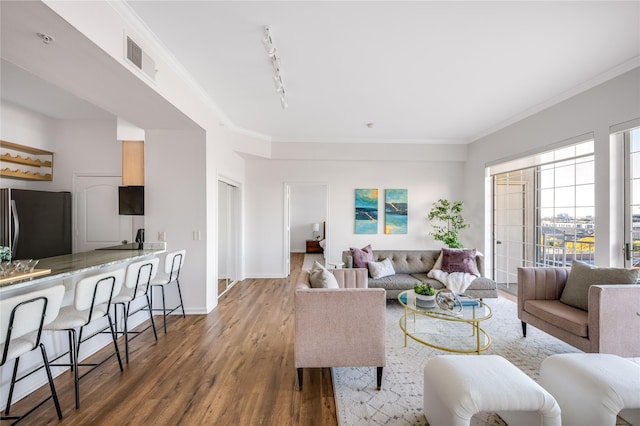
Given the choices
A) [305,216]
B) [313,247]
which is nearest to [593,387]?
[313,247]

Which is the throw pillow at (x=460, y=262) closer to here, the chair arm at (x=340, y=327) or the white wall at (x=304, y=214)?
the chair arm at (x=340, y=327)

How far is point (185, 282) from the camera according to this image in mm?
3637

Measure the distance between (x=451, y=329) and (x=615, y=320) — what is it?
1.26m

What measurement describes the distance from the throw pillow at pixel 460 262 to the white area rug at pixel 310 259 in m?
3.92

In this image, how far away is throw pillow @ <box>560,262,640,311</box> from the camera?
8.01 feet

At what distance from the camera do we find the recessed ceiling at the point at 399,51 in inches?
80.2

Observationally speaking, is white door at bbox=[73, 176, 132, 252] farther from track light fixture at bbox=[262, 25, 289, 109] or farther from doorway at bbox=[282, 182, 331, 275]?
doorway at bbox=[282, 182, 331, 275]

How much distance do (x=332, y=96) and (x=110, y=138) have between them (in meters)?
3.63

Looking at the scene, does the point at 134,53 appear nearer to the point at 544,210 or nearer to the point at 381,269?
Answer: the point at 381,269

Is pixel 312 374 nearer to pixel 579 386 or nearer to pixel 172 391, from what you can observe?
pixel 172 391

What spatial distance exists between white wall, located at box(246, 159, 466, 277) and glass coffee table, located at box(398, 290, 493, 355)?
2.92m

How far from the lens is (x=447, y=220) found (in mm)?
5617

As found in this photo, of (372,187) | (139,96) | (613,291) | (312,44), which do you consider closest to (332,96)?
(312,44)

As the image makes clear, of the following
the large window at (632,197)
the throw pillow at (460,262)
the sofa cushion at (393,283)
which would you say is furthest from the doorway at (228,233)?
the large window at (632,197)
